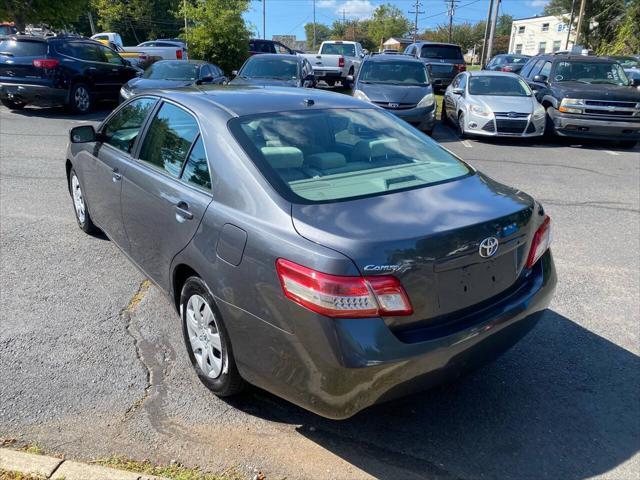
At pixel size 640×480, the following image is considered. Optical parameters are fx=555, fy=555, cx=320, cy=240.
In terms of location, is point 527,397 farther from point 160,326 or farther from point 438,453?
point 160,326

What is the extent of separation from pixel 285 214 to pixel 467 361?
43.2 inches

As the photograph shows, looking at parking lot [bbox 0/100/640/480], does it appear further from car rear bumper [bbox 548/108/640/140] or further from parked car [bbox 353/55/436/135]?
car rear bumper [bbox 548/108/640/140]

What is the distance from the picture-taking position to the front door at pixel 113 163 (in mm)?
4105

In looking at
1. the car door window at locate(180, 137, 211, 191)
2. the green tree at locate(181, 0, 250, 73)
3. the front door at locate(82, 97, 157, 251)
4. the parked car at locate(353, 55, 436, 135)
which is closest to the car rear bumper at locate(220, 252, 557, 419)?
the car door window at locate(180, 137, 211, 191)

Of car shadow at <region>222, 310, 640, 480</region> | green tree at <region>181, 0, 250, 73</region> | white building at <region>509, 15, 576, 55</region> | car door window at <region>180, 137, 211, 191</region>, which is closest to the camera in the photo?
car shadow at <region>222, 310, 640, 480</region>

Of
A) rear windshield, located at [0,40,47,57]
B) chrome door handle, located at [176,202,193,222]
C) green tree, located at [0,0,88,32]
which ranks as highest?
green tree, located at [0,0,88,32]

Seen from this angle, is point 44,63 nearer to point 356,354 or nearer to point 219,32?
point 219,32

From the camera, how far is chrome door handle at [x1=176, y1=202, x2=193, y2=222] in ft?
10.1

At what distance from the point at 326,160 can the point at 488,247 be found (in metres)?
1.09

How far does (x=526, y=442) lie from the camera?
2.81 m

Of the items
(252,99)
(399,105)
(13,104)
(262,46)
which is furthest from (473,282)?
(262,46)

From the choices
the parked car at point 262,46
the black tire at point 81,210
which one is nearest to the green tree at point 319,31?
the parked car at point 262,46

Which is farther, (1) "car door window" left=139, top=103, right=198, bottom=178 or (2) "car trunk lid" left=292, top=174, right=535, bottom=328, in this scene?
(1) "car door window" left=139, top=103, right=198, bottom=178

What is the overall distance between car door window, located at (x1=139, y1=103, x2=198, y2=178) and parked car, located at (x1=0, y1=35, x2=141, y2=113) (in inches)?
416
